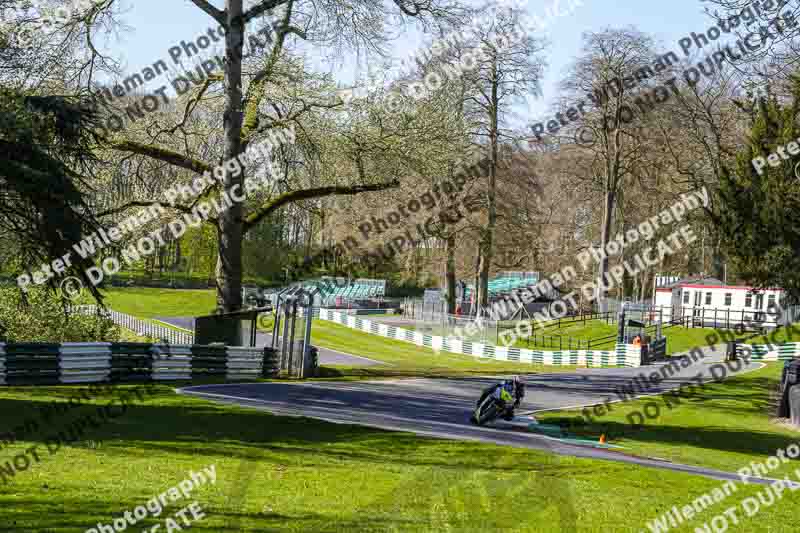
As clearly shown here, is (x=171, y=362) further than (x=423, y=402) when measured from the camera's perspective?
Yes

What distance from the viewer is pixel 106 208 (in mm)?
22453

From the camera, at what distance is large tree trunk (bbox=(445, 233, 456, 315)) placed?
45809mm

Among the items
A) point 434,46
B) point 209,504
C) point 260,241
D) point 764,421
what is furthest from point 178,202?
point 260,241

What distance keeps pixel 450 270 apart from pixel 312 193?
25788 mm

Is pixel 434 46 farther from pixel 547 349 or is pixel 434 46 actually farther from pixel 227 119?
pixel 547 349

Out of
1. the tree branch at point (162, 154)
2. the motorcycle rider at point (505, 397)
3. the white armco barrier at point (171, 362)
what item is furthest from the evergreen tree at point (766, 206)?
the white armco barrier at point (171, 362)

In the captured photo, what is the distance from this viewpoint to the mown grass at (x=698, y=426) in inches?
605

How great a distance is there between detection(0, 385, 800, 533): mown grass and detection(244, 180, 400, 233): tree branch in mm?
9363

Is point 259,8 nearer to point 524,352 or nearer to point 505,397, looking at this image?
point 505,397

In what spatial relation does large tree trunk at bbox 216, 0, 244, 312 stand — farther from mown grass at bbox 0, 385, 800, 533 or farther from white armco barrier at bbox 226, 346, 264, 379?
mown grass at bbox 0, 385, 800, 533

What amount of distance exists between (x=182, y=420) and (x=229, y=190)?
9132mm

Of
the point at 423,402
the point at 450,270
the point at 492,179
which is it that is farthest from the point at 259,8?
the point at 450,270

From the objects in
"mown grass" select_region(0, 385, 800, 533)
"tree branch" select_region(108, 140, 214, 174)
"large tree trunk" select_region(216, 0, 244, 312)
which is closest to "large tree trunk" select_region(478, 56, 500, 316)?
"large tree trunk" select_region(216, 0, 244, 312)

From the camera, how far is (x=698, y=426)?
65.2 feet
